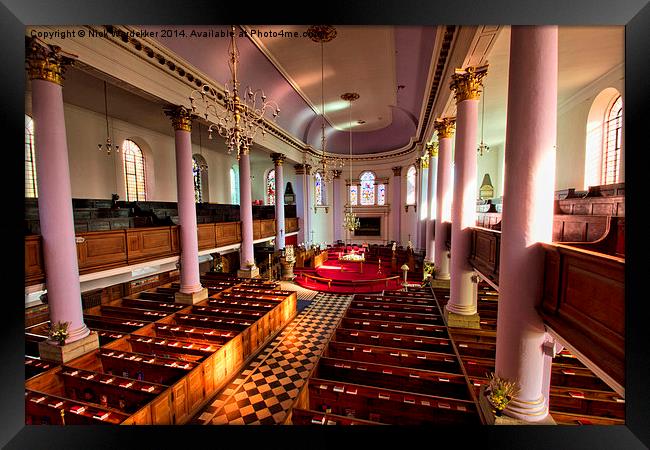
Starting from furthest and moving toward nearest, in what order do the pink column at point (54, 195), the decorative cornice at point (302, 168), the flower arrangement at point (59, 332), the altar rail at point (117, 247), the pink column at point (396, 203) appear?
the pink column at point (396, 203)
the decorative cornice at point (302, 168)
the flower arrangement at point (59, 332)
the altar rail at point (117, 247)
the pink column at point (54, 195)

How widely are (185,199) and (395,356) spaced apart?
7.23 meters

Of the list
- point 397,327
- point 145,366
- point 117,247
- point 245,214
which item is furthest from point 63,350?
point 245,214

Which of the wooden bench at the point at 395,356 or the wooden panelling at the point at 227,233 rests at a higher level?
the wooden panelling at the point at 227,233

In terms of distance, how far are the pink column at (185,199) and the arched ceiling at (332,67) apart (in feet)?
5.98

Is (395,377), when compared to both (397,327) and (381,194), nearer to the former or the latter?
(397,327)

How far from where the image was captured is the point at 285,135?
1477 centimetres

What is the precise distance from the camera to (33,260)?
4.83 m

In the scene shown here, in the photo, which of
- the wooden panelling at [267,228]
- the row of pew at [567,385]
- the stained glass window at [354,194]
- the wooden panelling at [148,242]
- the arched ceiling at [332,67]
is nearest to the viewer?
the row of pew at [567,385]

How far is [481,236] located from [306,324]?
5.67 meters

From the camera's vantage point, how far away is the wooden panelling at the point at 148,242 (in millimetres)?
7070

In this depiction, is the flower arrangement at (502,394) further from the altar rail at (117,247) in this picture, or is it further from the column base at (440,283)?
the altar rail at (117,247)

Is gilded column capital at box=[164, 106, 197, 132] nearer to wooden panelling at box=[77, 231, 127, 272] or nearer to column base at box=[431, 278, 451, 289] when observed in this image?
wooden panelling at box=[77, 231, 127, 272]

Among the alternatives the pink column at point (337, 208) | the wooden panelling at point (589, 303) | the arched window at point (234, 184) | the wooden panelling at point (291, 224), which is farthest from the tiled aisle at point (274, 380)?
the arched window at point (234, 184)
